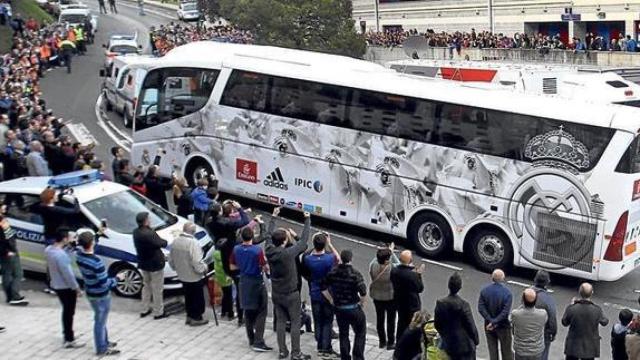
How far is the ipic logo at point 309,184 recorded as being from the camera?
1755 cm

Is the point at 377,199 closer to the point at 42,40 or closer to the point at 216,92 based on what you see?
the point at 216,92

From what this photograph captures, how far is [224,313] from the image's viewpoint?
491 inches

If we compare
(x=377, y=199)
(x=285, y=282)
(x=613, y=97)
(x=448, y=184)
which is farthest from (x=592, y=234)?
(x=613, y=97)

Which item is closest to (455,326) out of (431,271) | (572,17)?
(431,271)

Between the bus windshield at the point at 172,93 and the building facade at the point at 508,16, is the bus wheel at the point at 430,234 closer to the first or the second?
the bus windshield at the point at 172,93

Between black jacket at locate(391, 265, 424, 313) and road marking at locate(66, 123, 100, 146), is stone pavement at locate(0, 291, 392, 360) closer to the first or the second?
black jacket at locate(391, 265, 424, 313)

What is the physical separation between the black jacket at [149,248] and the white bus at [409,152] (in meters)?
5.76

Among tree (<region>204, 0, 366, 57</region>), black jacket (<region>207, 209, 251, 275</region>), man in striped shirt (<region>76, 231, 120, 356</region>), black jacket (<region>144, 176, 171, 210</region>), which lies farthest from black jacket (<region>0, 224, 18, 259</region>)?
tree (<region>204, 0, 366, 57</region>)

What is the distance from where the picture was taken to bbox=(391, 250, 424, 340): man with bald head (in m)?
10.7

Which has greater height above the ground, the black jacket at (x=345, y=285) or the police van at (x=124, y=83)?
the police van at (x=124, y=83)

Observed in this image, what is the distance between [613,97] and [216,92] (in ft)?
31.3

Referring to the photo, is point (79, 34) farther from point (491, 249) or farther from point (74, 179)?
point (491, 249)

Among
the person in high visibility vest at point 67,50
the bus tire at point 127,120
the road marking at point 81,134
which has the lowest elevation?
the road marking at point 81,134

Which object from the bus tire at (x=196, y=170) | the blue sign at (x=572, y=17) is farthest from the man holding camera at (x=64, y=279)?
the blue sign at (x=572, y=17)
